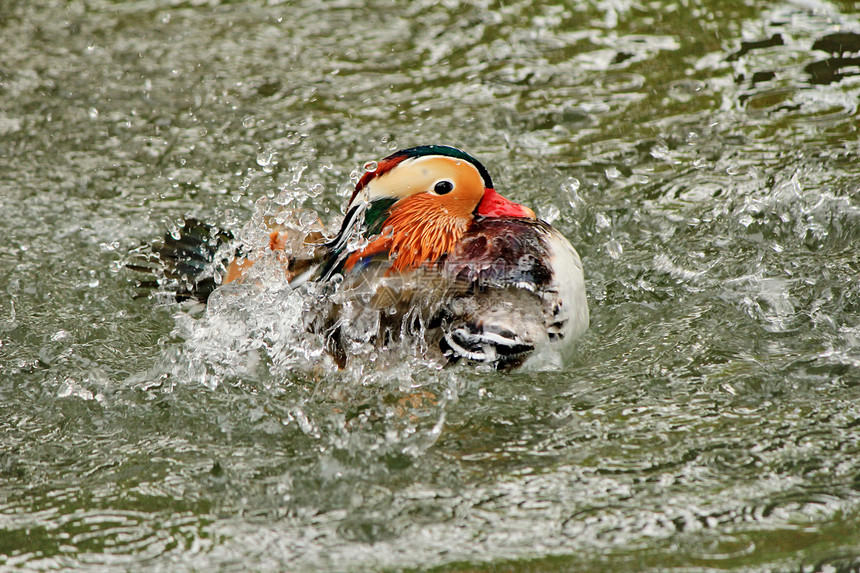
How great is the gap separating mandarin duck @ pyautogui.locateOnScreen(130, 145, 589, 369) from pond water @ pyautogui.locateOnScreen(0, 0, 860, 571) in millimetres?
143

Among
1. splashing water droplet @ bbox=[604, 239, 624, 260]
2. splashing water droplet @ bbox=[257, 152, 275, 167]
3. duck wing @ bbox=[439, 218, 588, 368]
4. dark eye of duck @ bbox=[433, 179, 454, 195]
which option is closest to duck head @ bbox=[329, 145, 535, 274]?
dark eye of duck @ bbox=[433, 179, 454, 195]

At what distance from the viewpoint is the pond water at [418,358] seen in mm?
2408

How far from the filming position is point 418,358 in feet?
9.65

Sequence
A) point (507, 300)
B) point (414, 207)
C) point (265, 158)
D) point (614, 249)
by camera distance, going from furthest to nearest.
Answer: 1. point (265, 158)
2. point (614, 249)
3. point (414, 207)
4. point (507, 300)

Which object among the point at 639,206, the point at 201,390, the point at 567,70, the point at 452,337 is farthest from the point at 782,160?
the point at 201,390

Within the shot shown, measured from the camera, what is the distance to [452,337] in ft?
9.59

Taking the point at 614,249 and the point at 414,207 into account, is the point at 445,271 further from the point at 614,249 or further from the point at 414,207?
the point at 614,249

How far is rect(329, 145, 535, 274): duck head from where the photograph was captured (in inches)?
118

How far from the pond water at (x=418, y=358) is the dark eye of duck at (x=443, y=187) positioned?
0.61 meters

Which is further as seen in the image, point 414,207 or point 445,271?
point 414,207

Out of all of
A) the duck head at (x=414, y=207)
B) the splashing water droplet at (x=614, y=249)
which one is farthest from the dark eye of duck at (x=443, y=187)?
the splashing water droplet at (x=614, y=249)

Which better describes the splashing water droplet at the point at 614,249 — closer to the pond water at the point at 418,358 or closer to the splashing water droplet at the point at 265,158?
the pond water at the point at 418,358

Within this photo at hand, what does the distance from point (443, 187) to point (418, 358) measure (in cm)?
58

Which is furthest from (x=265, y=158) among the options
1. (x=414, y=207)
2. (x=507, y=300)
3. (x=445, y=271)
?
(x=507, y=300)
